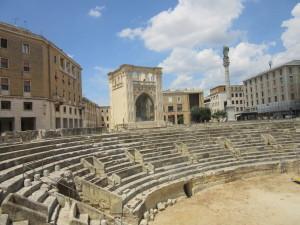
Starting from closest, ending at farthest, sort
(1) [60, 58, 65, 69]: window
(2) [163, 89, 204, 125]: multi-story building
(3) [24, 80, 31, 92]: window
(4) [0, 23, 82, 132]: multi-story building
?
(4) [0, 23, 82, 132]: multi-story building
(3) [24, 80, 31, 92]: window
(1) [60, 58, 65, 69]: window
(2) [163, 89, 204, 125]: multi-story building

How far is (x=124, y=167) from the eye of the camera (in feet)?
55.2

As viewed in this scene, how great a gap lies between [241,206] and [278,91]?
138ft

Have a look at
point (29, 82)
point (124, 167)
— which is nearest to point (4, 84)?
point (29, 82)

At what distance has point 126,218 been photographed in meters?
11.9

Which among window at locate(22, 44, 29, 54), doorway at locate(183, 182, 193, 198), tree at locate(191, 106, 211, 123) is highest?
window at locate(22, 44, 29, 54)

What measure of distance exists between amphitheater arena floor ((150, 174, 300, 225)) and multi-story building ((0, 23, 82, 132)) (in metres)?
19.3

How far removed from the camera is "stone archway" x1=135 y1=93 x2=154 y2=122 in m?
42.7

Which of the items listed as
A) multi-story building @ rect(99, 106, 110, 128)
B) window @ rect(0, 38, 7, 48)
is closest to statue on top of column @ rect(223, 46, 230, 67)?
window @ rect(0, 38, 7, 48)

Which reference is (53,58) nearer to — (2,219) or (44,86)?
(44,86)

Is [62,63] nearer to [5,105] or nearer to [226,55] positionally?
[5,105]

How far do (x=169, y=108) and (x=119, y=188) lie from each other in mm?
55385

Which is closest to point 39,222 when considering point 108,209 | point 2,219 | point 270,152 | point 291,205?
point 2,219

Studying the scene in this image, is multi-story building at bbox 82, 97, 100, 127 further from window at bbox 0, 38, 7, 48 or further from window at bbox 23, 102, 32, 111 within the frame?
window at bbox 0, 38, 7, 48

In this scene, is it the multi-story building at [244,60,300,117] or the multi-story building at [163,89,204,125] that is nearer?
the multi-story building at [244,60,300,117]
